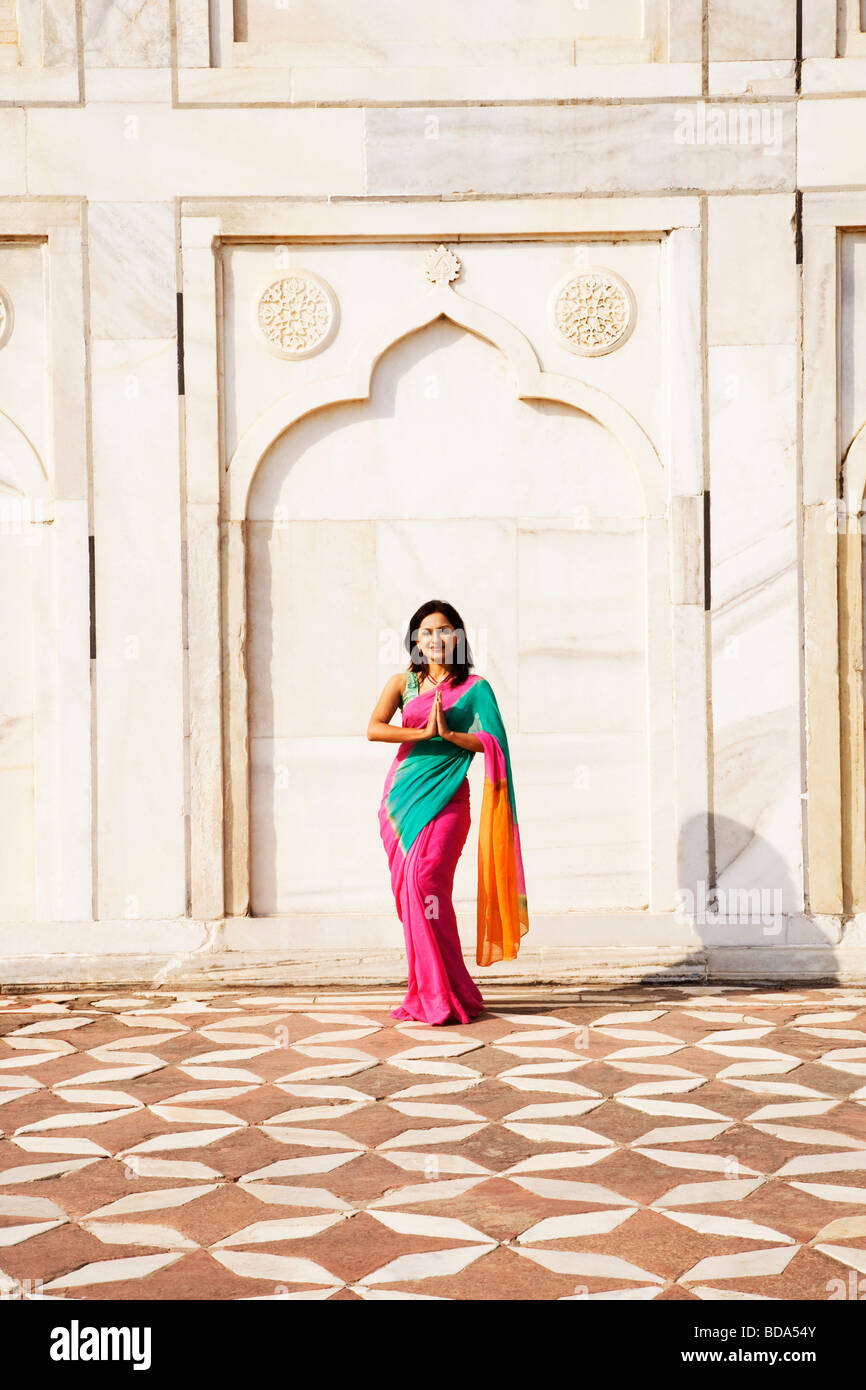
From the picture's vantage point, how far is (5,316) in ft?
23.5

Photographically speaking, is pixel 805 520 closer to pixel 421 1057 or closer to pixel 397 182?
pixel 397 182

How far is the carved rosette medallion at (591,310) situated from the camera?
716 centimetres

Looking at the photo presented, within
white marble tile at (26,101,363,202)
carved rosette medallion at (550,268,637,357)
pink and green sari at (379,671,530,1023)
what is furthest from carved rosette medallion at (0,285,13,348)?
pink and green sari at (379,671,530,1023)

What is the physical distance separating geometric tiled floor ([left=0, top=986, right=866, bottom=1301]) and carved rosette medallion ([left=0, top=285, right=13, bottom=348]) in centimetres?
308

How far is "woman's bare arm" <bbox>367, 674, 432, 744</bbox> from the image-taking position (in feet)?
19.9

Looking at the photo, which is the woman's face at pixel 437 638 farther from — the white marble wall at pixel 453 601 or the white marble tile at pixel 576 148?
the white marble tile at pixel 576 148

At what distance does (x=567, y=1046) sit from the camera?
18.4 feet

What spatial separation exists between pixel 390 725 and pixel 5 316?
281cm

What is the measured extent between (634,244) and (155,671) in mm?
2981

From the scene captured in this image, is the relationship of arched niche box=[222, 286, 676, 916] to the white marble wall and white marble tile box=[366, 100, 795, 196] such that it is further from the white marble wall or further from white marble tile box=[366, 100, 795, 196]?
white marble tile box=[366, 100, 795, 196]

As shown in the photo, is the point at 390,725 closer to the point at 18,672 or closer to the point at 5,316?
the point at 18,672

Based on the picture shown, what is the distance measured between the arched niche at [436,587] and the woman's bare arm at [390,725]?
96cm

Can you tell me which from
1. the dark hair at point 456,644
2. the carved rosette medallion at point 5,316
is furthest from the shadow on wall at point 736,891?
the carved rosette medallion at point 5,316

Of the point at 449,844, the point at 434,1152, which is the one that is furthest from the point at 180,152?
the point at 434,1152
